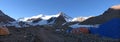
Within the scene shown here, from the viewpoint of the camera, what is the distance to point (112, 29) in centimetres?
2756

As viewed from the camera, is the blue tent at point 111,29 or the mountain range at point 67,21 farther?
the mountain range at point 67,21

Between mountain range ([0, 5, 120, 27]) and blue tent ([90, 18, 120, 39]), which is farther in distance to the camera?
mountain range ([0, 5, 120, 27])

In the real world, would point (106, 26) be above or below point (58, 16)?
below

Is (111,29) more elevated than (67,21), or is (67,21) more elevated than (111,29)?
(67,21)

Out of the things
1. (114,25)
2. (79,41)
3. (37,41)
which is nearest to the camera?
(37,41)

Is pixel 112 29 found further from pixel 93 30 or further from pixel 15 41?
pixel 15 41

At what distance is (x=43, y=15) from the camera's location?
494 ft

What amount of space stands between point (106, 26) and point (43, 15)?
403 feet

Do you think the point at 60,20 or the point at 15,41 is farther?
the point at 60,20

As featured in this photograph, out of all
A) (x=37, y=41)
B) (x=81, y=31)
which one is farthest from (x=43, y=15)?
(x=37, y=41)

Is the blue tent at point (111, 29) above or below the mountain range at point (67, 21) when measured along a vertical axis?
below

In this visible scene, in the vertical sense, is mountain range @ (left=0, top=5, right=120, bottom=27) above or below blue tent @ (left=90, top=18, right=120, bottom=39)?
above

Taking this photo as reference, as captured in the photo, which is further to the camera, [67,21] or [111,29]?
[67,21]

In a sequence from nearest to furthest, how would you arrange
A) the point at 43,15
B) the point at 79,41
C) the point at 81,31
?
the point at 79,41, the point at 81,31, the point at 43,15
